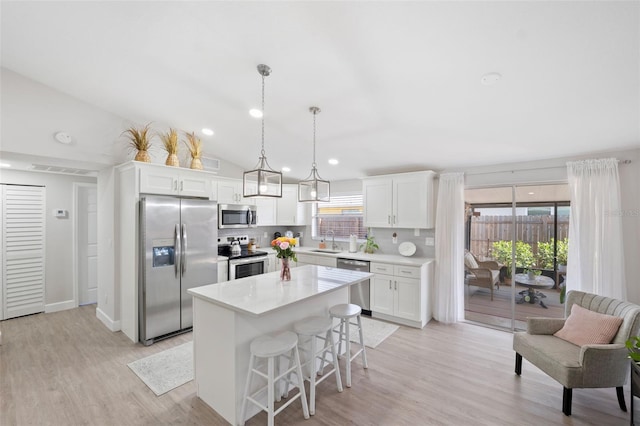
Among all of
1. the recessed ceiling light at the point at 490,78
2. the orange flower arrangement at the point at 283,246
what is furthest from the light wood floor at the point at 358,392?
the recessed ceiling light at the point at 490,78

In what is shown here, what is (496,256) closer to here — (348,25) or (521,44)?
(521,44)

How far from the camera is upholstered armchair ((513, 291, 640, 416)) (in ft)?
6.98

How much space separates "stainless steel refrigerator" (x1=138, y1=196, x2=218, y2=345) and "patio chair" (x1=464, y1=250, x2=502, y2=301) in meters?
3.86

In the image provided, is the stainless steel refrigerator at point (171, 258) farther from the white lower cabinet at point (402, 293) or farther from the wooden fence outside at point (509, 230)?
the wooden fence outside at point (509, 230)

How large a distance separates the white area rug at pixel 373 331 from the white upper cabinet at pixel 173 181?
2886 millimetres

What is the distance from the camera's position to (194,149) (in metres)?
4.19

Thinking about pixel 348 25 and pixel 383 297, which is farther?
pixel 383 297

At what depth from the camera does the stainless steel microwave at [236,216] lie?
4668mm

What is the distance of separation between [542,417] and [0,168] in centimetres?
706

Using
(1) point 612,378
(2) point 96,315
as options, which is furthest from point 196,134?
(1) point 612,378

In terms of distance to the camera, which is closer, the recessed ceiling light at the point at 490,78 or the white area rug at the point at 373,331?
the recessed ceiling light at the point at 490,78

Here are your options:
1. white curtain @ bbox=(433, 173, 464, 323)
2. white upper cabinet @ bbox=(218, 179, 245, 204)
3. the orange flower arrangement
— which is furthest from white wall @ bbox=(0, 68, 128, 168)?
white curtain @ bbox=(433, 173, 464, 323)

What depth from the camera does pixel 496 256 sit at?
4.08m

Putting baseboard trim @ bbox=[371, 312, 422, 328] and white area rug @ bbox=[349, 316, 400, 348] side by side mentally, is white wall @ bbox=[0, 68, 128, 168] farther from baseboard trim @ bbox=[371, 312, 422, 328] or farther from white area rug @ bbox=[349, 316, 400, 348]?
baseboard trim @ bbox=[371, 312, 422, 328]
